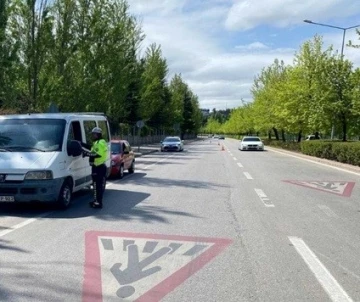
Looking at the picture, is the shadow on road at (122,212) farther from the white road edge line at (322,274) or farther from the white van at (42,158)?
the white road edge line at (322,274)

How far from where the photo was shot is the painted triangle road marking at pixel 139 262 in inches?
190

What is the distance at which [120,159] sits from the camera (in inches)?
677

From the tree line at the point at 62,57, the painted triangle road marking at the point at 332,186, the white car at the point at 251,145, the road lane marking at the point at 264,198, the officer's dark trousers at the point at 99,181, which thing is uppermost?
the tree line at the point at 62,57

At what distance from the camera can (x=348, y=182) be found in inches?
652

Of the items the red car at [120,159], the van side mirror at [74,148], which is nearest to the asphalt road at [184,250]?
the van side mirror at [74,148]

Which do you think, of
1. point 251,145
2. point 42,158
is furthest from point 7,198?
point 251,145

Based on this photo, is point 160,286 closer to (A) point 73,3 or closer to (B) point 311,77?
(A) point 73,3

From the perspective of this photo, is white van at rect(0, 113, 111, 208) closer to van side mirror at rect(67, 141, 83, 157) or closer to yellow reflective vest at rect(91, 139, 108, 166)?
van side mirror at rect(67, 141, 83, 157)

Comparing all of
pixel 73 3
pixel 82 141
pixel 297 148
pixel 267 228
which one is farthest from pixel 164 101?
pixel 267 228

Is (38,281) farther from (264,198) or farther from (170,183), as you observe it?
(170,183)

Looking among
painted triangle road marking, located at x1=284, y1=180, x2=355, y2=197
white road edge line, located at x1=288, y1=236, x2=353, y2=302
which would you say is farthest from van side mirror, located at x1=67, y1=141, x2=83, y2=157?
painted triangle road marking, located at x1=284, y1=180, x2=355, y2=197

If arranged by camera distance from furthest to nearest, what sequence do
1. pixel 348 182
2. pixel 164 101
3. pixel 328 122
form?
pixel 164 101 → pixel 328 122 → pixel 348 182

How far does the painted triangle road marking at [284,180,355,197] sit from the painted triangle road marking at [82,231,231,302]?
24.7 ft

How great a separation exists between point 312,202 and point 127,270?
6867mm
